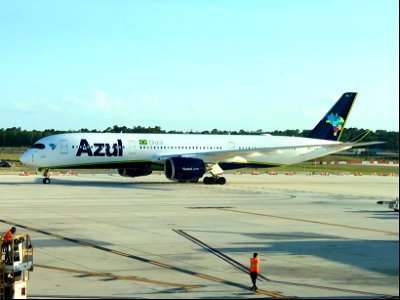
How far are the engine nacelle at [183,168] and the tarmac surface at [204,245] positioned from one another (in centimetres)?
970

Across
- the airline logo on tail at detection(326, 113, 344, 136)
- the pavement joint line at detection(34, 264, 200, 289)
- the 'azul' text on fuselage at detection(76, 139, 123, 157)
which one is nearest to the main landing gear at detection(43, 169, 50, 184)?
the 'azul' text on fuselage at detection(76, 139, 123, 157)

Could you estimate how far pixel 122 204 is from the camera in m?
40.7

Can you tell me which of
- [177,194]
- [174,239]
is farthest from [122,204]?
[174,239]

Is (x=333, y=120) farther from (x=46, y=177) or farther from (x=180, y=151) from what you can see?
(x=46, y=177)

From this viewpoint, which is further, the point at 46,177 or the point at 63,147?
the point at 46,177

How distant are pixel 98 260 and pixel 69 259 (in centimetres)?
95

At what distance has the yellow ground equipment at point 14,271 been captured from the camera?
1541cm

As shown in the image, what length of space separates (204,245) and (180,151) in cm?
3804

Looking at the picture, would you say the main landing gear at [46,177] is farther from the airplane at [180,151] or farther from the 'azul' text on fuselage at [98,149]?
the 'azul' text on fuselage at [98,149]

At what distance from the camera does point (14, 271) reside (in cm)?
1568

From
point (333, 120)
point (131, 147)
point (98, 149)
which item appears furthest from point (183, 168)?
point (333, 120)

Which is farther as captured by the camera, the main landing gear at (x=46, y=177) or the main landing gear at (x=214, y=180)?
Answer: the main landing gear at (x=214, y=180)

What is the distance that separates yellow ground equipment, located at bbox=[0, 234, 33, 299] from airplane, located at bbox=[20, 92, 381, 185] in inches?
1503

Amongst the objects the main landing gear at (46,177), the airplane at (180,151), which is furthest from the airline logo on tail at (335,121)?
the main landing gear at (46,177)
